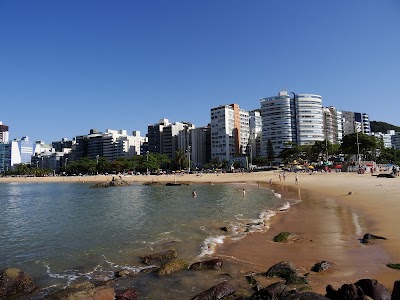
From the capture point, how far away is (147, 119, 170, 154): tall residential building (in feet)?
592

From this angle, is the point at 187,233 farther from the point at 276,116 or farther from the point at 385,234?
the point at 276,116

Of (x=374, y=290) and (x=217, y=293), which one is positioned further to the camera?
(x=217, y=293)

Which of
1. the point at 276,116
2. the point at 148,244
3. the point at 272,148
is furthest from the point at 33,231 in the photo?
the point at 276,116

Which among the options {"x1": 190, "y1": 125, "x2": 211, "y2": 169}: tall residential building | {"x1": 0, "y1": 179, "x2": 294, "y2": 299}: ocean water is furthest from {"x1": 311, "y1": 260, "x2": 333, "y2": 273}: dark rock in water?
{"x1": 190, "y1": 125, "x2": 211, "y2": 169}: tall residential building

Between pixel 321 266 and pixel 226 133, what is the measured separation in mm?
139078

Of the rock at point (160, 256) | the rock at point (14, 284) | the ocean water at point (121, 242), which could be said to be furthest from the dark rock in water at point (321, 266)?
the rock at point (14, 284)

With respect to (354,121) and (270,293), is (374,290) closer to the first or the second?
(270,293)

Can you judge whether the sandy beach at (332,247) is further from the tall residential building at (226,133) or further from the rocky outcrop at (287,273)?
the tall residential building at (226,133)

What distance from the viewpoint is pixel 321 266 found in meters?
10.5

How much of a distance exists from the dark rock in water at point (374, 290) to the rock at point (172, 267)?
6.30 meters

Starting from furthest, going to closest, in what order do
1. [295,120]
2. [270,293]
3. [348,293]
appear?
[295,120], [270,293], [348,293]

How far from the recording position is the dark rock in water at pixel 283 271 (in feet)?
32.1

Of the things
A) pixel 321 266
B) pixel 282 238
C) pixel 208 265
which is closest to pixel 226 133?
pixel 282 238

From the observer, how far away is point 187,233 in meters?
18.2
